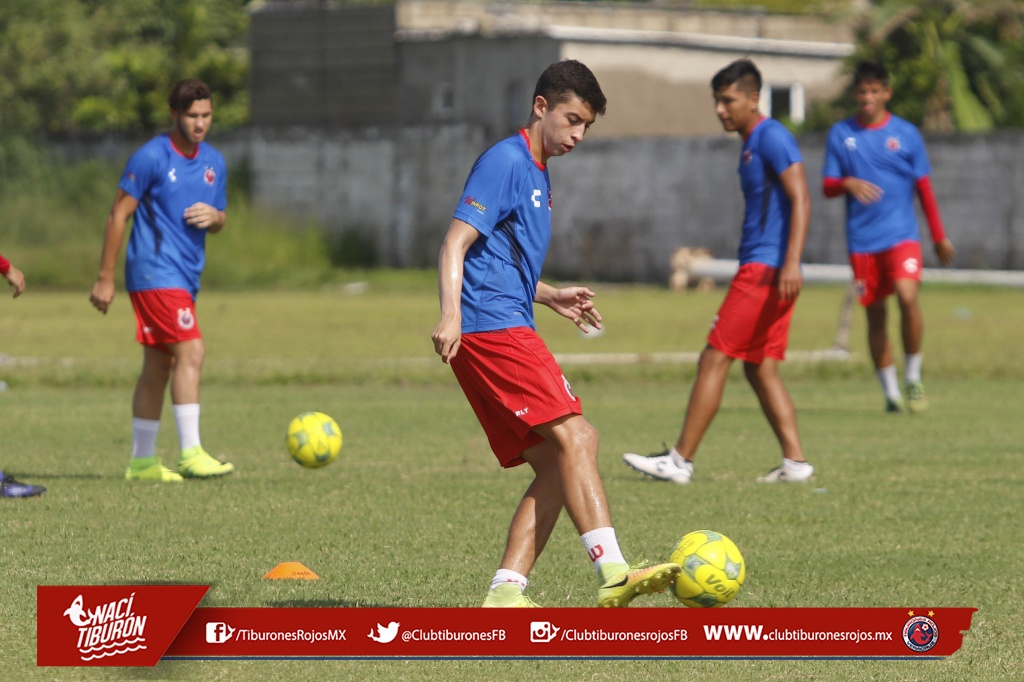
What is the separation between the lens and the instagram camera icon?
215 inches

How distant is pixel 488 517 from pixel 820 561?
1786 mm

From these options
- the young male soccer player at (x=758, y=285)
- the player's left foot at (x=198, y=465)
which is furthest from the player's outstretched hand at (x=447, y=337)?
the player's left foot at (x=198, y=465)

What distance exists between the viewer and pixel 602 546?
19.4ft

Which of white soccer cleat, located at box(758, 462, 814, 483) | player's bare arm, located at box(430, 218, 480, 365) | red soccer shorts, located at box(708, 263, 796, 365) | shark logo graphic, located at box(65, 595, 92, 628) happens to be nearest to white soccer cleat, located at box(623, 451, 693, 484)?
white soccer cleat, located at box(758, 462, 814, 483)

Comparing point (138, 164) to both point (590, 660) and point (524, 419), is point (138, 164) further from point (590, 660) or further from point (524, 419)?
point (590, 660)

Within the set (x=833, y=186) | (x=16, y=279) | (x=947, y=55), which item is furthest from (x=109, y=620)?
(x=947, y=55)

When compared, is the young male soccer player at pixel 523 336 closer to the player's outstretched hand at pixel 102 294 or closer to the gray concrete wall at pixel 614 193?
the player's outstretched hand at pixel 102 294

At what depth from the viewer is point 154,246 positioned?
381 inches

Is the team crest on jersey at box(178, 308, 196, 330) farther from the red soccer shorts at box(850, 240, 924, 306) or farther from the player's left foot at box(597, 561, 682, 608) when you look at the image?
the red soccer shorts at box(850, 240, 924, 306)

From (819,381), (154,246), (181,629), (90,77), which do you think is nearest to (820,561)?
(181,629)

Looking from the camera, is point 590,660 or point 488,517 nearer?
point 590,660

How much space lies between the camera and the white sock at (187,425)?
31.8 ft

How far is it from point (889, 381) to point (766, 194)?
4.07m

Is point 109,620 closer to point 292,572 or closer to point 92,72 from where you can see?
point 292,572
